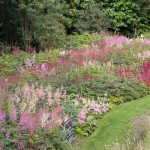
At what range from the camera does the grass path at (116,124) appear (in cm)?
659

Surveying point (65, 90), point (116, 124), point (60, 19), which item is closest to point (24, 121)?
point (116, 124)

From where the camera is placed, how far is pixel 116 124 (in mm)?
7398

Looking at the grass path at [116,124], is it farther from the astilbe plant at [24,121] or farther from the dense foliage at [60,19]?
the dense foliage at [60,19]

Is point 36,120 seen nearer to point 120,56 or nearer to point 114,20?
point 120,56

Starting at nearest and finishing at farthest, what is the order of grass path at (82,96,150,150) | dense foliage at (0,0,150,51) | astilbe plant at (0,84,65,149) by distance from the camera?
1. astilbe plant at (0,84,65,149)
2. grass path at (82,96,150,150)
3. dense foliage at (0,0,150,51)

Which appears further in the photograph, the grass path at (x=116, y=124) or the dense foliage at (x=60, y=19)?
the dense foliage at (x=60, y=19)

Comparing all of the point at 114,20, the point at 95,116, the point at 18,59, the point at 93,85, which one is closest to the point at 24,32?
the point at 18,59

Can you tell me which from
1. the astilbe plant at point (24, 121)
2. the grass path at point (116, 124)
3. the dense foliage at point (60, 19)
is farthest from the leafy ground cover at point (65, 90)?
the dense foliage at point (60, 19)

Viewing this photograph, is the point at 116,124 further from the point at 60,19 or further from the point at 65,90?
the point at 60,19

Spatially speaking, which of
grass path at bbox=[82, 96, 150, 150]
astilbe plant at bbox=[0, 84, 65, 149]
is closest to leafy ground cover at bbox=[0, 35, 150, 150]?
astilbe plant at bbox=[0, 84, 65, 149]

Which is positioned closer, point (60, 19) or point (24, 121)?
point (24, 121)

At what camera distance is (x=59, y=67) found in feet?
33.0

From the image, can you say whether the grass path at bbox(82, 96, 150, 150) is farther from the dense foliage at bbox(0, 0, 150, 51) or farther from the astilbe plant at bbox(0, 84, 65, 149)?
the dense foliage at bbox(0, 0, 150, 51)

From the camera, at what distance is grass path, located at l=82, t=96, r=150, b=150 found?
6.59 metres
